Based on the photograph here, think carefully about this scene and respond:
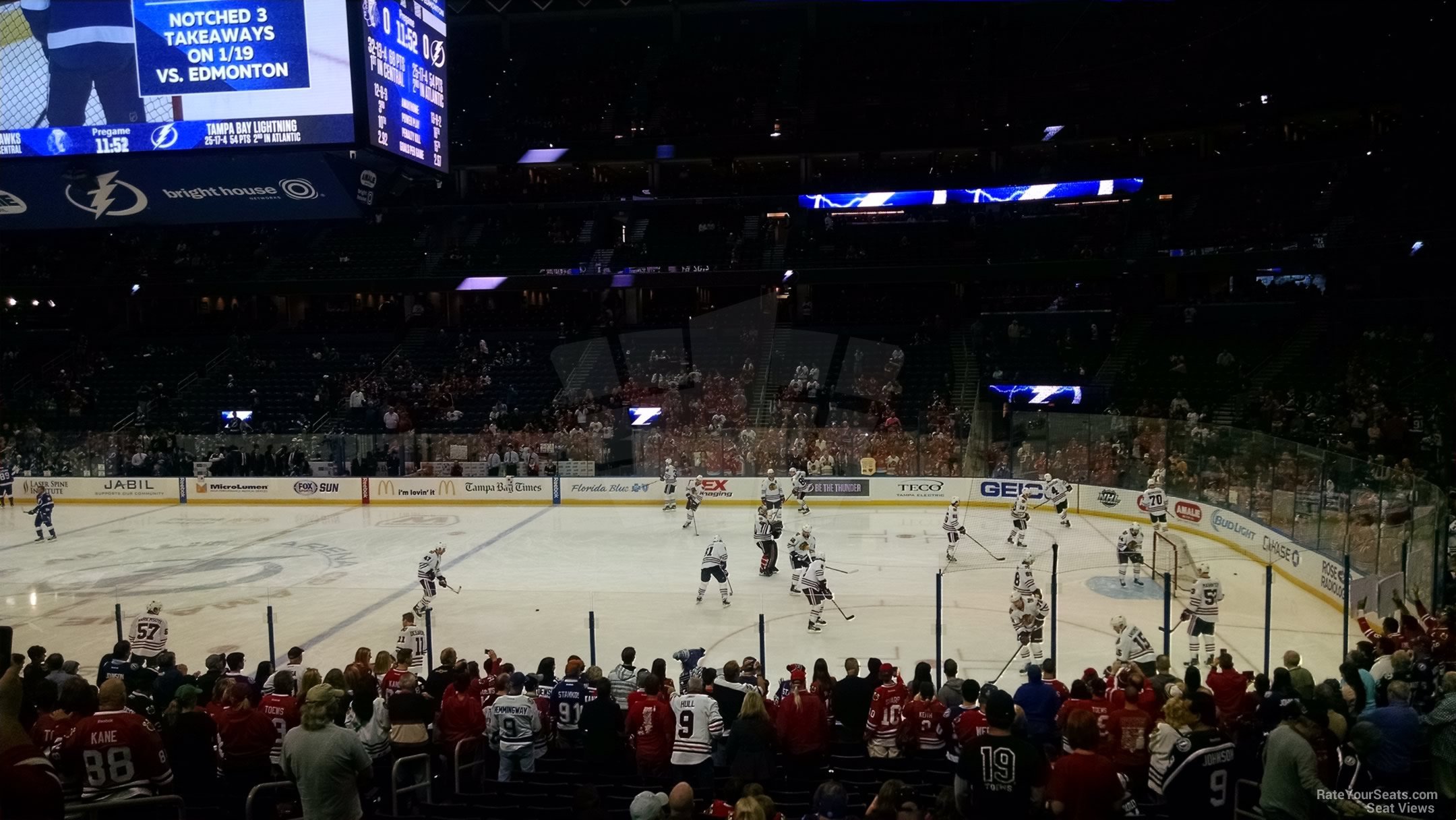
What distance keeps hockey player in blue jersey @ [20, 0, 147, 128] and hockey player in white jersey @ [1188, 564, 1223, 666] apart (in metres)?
17.7

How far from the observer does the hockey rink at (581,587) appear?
1362 centimetres

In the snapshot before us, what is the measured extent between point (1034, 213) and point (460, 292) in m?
21.9

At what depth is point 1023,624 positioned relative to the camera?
12445mm

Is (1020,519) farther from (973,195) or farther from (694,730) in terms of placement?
(973,195)

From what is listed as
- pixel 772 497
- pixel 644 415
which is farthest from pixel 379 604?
pixel 644 415

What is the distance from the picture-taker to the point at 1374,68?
2958 cm

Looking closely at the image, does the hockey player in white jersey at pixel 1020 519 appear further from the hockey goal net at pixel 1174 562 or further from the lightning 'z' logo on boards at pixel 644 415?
the lightning 'z' logo on boards at pixel 644 415

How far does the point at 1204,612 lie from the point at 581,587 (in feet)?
30.3

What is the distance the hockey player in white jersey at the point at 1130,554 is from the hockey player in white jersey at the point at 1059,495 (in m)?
5.92

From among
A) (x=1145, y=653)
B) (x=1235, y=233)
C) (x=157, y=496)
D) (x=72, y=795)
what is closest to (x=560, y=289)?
(x=157, y=496)

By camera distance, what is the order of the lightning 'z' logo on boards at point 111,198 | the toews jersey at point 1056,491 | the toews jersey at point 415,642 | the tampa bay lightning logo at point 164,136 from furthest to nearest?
the toews jersey at point 1056,491 < the lightning 'z' logo on boards at point 111,198 < the tampa bay lightning logo at point 164,136 < the toews jersey at point 415,642

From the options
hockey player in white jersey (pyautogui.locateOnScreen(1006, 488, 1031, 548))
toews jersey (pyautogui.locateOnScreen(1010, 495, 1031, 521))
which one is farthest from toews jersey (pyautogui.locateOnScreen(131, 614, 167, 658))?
toews jersey (pyautogui.locateOnScreen(1010, 495, 1031, 521))

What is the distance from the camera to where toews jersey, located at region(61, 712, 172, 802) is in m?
5.94

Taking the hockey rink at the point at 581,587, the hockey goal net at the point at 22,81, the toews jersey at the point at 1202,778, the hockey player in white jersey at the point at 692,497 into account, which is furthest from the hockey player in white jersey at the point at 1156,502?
the hockey goal net at the point at 22,81
